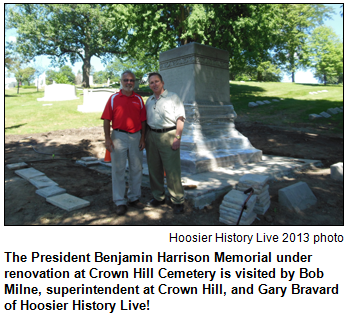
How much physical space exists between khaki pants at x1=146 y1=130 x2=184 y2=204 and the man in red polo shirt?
0.62ft

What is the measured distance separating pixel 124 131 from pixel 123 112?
26cm

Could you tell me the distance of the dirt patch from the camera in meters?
3.68

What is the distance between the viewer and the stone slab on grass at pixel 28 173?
17.2 ft

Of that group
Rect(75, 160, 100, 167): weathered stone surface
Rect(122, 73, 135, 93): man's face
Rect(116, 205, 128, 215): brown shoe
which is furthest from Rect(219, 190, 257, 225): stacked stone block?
Rect(75, 160, 100, 167): weathered stone surface

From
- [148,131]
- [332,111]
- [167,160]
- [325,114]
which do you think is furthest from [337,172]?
[332,111]

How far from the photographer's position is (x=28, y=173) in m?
5.44

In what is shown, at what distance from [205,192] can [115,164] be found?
1436 millimetres

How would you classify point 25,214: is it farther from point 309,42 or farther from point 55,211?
point 309,42

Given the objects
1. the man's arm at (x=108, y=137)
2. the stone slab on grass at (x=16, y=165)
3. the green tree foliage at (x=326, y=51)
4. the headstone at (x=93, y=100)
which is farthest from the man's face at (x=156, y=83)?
the green tree foliage at (x=326, y=51)

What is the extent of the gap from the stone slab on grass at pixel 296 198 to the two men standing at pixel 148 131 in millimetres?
1544

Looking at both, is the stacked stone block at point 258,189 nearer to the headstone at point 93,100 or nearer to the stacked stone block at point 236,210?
the stacked stone block at point 236,210

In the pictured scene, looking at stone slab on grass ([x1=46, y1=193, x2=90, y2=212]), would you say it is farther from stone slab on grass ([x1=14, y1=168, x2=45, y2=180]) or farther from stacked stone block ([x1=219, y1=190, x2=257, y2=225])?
stacked stone block ([x1=219, y1=190, x2=257, y2=225])

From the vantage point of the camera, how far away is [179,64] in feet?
19.8

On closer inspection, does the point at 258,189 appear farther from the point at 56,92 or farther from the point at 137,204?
the point at 56,92
